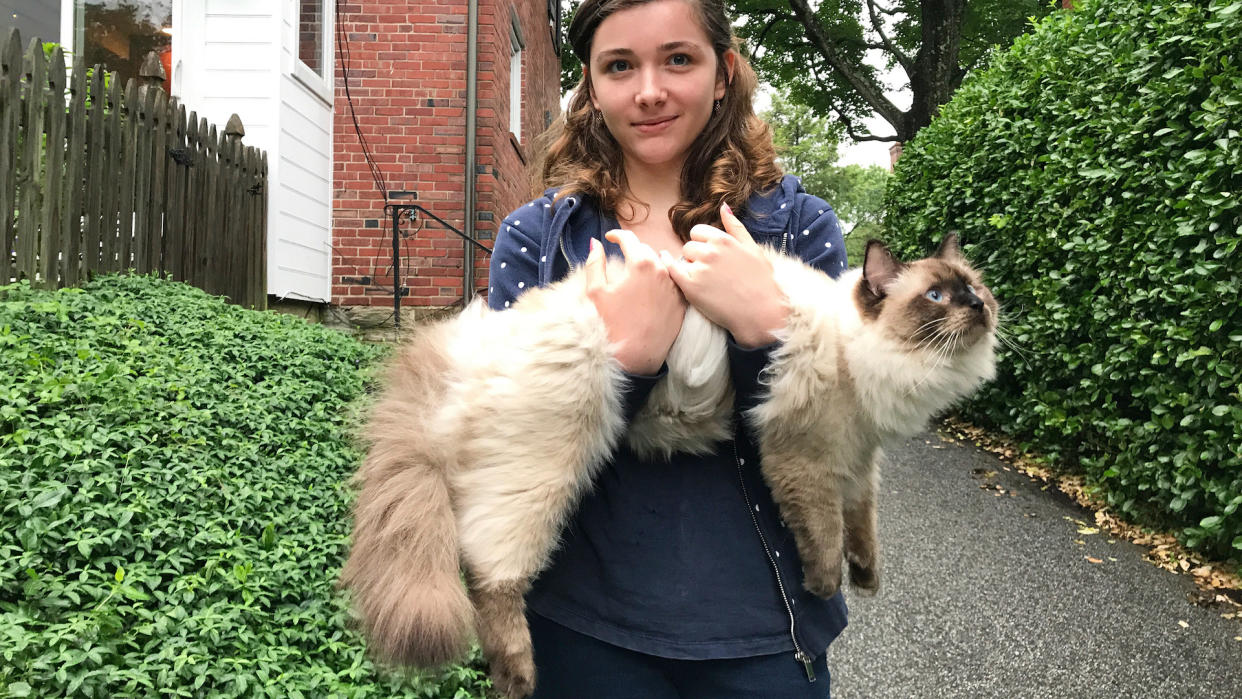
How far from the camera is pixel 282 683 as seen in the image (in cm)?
→ 286

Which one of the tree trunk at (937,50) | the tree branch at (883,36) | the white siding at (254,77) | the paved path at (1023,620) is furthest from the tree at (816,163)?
the paved path at (1023,620)

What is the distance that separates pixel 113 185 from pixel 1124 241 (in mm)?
6777

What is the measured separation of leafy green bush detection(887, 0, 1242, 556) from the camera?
421 centimetres

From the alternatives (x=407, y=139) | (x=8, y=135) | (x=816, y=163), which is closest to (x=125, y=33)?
(x=407, y=139)

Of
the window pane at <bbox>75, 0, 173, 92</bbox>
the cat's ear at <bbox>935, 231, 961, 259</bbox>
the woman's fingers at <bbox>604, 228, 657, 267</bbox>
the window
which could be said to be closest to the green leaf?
the woman's fingers at <bbox>604, 228, 657, 267</bbox>

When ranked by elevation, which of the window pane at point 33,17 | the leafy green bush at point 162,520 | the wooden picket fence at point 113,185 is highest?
the window pane at point 33,17

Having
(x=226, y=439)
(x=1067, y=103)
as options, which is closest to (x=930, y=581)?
(x=1067, y=103)

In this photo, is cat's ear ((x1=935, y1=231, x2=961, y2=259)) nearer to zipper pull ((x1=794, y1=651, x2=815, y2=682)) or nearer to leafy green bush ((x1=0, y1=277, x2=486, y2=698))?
zipper pull ((x1=794, y1=651, x2=815, y2=682))

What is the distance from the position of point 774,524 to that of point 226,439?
3.28 m

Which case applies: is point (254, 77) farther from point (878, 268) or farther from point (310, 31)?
point (878, 268)

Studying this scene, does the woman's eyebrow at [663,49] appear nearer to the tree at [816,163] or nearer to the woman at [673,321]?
the woman at [673,321]

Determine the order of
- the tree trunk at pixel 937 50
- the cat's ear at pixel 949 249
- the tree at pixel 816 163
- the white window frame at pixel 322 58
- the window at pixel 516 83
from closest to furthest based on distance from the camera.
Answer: the cat's ear at pixel 949 249 → the white window frame at pixel 322 58 → the window at pixel 516 83 → the tree trunk at pixel 937 50 → the tree at pixel 816 163

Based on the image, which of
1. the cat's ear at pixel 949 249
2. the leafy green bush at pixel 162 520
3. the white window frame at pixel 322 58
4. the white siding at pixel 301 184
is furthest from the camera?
the white window frame at pixel 322 58

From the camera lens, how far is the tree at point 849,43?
16.5 m
